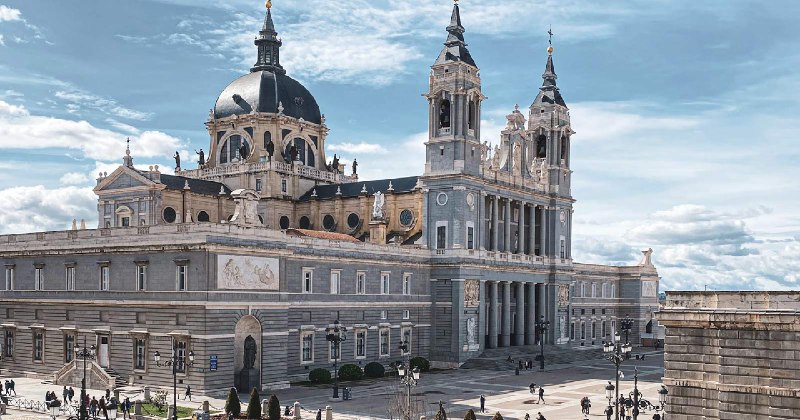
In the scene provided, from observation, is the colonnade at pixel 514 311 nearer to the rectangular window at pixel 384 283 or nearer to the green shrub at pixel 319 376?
the rectangular window at pixel 384 283

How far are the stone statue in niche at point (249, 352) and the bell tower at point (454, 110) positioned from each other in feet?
90.0

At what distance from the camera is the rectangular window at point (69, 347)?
220 ft

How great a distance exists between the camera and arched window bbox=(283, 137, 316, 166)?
9932cm

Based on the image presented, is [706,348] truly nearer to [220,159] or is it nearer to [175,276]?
[175,276]

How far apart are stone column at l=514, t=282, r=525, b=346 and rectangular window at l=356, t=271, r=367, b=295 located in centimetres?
2272

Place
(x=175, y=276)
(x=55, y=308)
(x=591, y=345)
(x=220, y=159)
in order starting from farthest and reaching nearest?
(x=591, y=345) < (x=220, y=159) < (x=55, y=308) < (x=175, y=276)

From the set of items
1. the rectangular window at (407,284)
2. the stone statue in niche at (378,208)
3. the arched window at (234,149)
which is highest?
the arched window at (234,149)

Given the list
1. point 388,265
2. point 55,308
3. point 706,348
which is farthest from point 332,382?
point 706,348

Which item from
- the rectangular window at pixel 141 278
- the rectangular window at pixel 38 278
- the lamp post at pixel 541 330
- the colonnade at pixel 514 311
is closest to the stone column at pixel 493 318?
the colonnade at pixel 514 311

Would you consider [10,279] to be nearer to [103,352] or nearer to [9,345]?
[9,345]

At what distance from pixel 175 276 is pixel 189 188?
99.6ft

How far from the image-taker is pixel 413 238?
8875cm

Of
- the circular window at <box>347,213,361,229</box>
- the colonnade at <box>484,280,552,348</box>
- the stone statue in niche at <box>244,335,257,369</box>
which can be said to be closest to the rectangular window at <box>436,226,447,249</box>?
the colonnade at <box>484,280,552,348</box>

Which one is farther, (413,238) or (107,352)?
(413,238)
